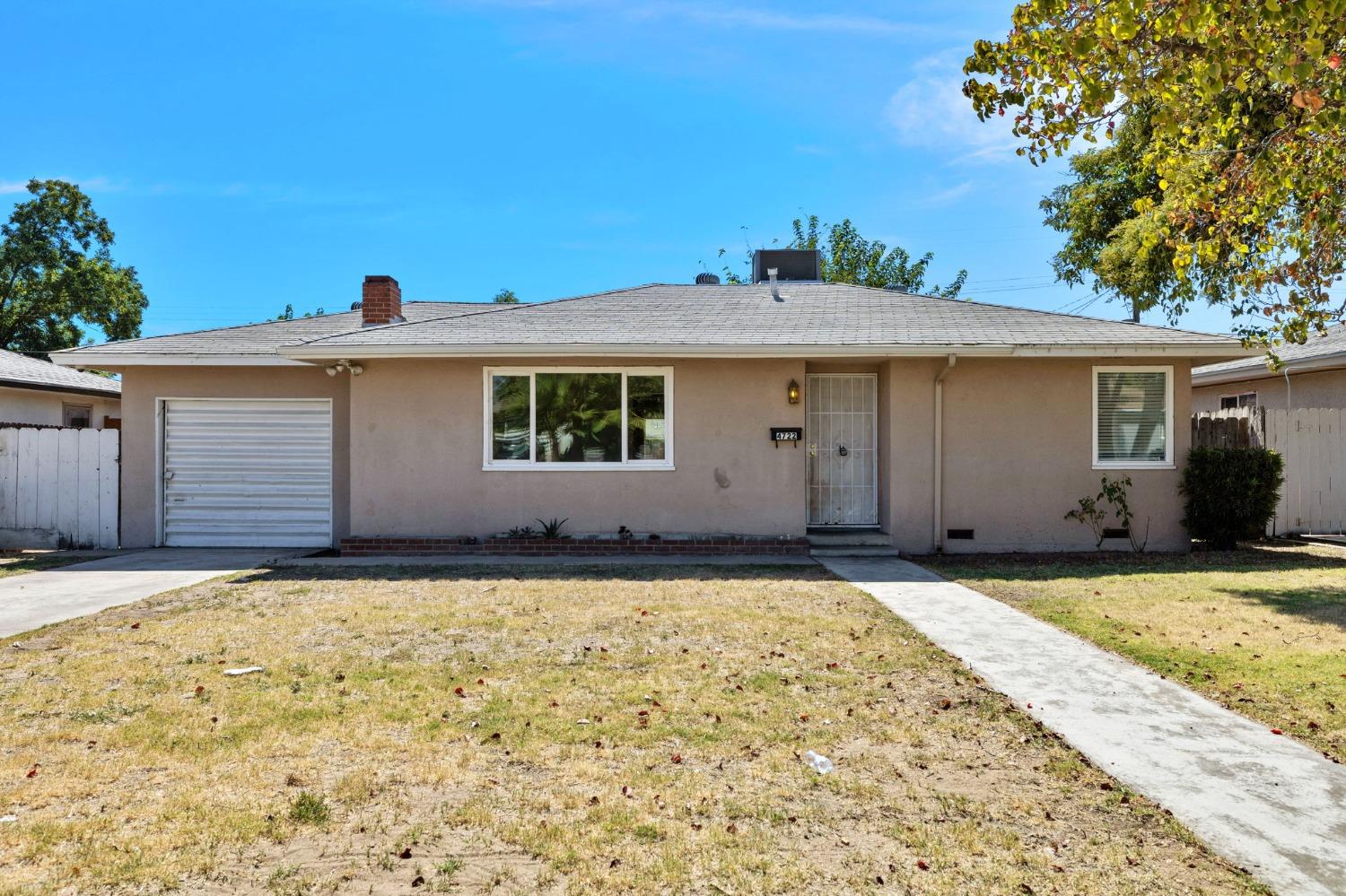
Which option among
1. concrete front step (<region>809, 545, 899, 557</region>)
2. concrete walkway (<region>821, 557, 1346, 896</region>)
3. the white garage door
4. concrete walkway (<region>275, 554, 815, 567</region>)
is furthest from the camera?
the white garage door

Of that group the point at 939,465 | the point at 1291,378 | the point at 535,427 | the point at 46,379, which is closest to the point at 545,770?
the point at 535,427

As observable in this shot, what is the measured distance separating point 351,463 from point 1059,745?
9.50 m

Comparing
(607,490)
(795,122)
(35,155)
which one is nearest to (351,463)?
(607,490)

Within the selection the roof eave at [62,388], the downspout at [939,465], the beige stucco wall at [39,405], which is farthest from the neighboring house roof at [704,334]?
the beige stucco wall at [39,405]

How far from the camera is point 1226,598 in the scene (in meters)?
7.46

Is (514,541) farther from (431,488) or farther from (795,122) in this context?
(795,122)

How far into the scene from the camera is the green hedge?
10.4 metres

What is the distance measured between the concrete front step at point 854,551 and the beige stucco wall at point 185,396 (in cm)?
691

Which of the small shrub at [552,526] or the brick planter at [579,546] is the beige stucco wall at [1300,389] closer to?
the brick planter at [579,546]

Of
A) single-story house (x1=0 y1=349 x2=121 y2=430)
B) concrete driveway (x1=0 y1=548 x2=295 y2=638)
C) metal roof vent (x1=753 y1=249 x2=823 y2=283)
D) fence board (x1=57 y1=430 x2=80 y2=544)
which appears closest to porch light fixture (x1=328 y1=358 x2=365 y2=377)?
concrete driveway (x1=0 y1=548 x2=295 y2=638)

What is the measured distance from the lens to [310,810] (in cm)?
312

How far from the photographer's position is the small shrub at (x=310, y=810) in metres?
3.05

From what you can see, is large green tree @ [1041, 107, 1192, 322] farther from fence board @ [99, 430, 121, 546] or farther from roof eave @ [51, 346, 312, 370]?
fence board @ [99, 430, 121, 546]

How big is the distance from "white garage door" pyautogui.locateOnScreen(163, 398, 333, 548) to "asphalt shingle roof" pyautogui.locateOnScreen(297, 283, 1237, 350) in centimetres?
227
